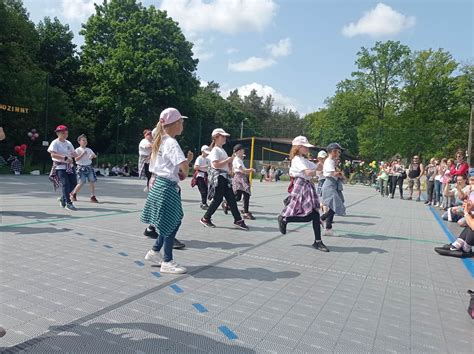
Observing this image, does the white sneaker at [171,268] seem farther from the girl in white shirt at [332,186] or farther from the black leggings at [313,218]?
the girl in white shirt at [332,186]

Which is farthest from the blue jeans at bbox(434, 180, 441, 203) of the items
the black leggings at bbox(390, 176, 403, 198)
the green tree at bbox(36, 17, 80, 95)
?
the green tree at bbox(36, 17, 80, 95)

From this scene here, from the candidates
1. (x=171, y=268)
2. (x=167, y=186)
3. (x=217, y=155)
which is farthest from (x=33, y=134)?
(x=171, y=268)

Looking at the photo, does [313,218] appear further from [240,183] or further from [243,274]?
[240,183]

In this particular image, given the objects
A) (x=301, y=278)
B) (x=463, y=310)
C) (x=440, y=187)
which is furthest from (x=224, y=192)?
(x=440, y=187)

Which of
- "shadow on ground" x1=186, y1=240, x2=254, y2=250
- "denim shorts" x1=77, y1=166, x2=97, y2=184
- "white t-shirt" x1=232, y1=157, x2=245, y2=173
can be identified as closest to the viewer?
"shadow on ground" x1=186, y1=240, x2=254, y2=250

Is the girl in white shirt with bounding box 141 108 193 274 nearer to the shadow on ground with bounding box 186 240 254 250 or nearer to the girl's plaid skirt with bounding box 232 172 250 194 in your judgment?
the shadow on ground with bounding box 186 240 254 250

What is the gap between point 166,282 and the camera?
4.45m

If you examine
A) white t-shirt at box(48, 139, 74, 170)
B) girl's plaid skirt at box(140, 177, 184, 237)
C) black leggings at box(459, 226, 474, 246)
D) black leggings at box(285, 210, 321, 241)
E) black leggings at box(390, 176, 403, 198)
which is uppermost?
white t-shirt at box(48, 139, 74, 170)

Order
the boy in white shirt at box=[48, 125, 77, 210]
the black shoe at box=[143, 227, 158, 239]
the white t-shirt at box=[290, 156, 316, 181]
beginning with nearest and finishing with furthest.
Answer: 1. the white t-shirt at box=[290, 156, 316, 181]
2. the black shoe at box=[143, 227, 158, 239]
3. the boy in white shirt at box=[48, 125, 77, 210]

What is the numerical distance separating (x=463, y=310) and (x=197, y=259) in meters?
3.09

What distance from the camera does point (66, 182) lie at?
9422 mm

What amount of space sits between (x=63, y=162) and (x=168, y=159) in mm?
5480

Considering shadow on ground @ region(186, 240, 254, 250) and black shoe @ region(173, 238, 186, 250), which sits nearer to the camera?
black shoe @ region(173, 238, 186, 250)

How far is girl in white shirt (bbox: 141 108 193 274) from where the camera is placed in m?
4.69
